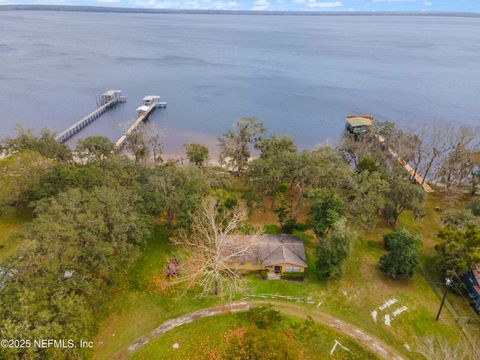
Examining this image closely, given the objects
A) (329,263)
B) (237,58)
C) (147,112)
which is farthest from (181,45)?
(329,263)

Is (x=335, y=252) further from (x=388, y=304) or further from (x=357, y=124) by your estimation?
(x=357, y=124)

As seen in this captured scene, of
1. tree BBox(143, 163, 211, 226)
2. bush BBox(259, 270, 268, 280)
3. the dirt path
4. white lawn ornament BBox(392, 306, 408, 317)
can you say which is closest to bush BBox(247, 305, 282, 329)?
the dirt path

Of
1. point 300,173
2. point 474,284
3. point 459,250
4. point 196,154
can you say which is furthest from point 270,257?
point 196,154

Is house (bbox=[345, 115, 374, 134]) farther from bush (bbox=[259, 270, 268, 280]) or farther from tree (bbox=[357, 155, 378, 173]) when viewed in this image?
bush (bbox=[259, 270, 268, 280])

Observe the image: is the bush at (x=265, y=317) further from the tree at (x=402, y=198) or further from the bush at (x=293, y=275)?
the tree at (x=402, y=198)

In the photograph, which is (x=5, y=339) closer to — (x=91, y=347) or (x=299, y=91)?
(x=91, y=347)
